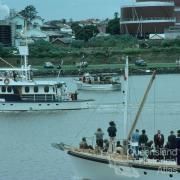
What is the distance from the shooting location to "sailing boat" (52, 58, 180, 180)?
1339 inches

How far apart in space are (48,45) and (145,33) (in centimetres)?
3005

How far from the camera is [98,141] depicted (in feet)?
122

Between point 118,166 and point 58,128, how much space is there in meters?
24.2

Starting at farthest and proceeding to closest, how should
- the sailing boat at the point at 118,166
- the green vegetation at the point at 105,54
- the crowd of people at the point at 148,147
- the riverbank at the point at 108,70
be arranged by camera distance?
the green vegetation at the point at 105,54
the riverbank at the point at 108,70
the crowd of people at the point at 148,147
the sailing boat at the point at 118,166

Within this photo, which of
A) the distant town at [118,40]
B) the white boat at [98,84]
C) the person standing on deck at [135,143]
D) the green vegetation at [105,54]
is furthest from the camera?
the distant town at [118,40]

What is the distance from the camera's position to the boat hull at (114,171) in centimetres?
3403

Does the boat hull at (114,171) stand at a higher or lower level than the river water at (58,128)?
higher

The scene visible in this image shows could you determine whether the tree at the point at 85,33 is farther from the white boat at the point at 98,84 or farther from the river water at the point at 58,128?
the river water at the point at 58,128

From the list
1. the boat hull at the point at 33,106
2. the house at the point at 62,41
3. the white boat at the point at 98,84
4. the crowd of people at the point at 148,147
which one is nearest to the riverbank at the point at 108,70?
the white boat at the point at 98,84

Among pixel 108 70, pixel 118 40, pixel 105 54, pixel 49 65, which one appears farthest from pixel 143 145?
pixel 118 40

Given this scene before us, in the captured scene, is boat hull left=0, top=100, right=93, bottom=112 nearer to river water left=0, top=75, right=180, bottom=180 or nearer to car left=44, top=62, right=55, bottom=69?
river water left=0, top=75, right=180, bottom=180

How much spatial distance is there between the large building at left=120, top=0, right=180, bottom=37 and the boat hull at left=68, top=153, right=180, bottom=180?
145779mm

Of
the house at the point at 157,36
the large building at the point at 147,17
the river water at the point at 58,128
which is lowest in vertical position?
the river water at the point at 58,128

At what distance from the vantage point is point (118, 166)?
115ft
